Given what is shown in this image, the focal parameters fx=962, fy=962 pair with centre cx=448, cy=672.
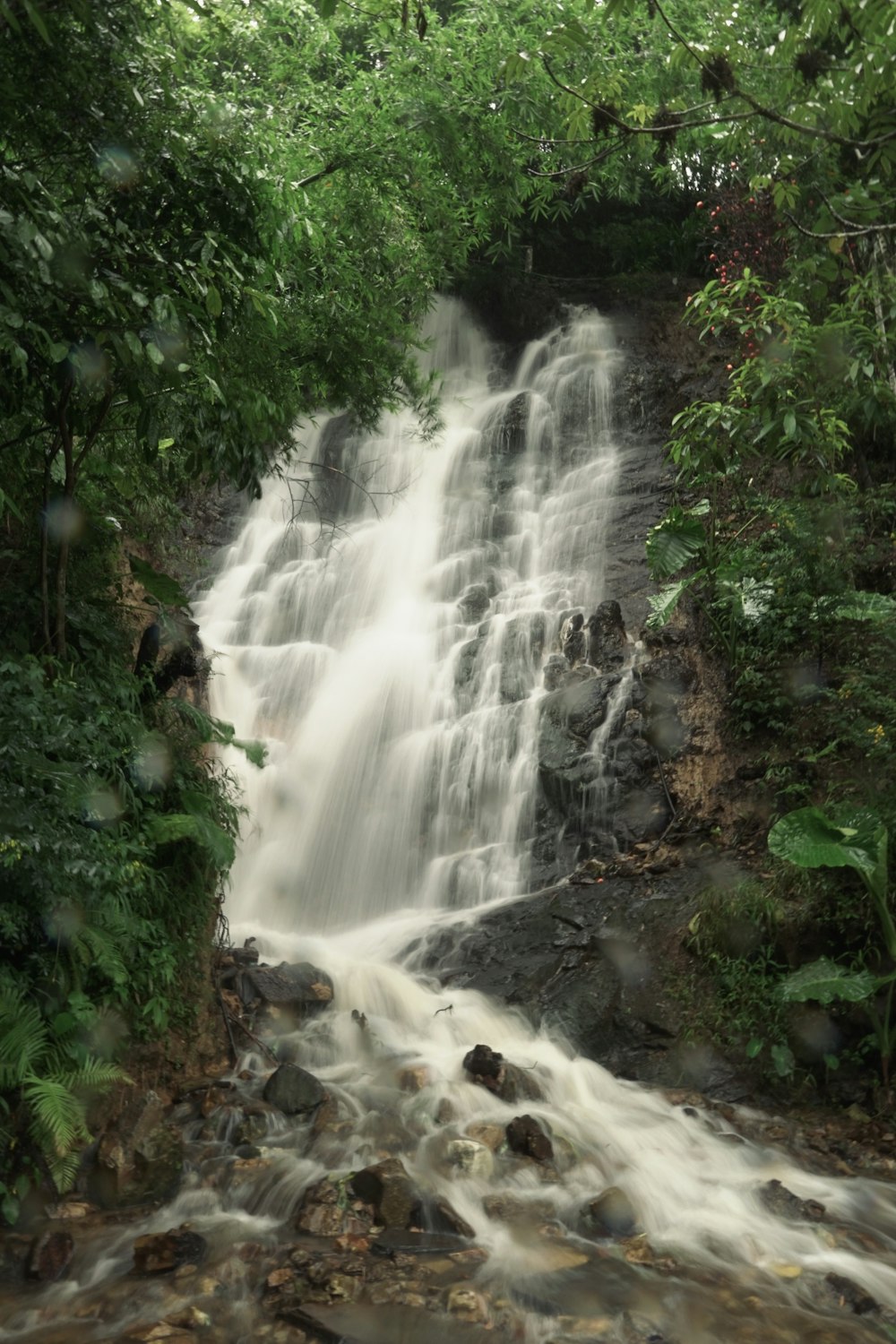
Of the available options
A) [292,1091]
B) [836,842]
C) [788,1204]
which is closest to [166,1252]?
[292,1091]

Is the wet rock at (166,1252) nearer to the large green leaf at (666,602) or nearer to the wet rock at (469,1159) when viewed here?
the wet rock at (469,1159)

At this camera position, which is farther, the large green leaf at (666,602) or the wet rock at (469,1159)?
the large green leaf at (666,602)

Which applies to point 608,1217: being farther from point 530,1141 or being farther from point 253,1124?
point 253,1124

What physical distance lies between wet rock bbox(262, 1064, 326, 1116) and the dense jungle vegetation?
0.66 metres

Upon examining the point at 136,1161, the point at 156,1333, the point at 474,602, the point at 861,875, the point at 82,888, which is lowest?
the point at 156,1333

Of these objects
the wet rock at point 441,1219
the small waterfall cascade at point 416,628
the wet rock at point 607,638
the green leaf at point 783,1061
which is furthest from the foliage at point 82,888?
the wet rock at point 607,638

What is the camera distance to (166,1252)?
13.1 ft

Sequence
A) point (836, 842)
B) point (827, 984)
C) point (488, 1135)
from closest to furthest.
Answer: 1. point (488, 1135)
2. point (827, 984)
3. point (836, 842)

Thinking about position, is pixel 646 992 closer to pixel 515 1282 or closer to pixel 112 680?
pixel 515 1282

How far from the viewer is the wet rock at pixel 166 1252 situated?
3.94 metres

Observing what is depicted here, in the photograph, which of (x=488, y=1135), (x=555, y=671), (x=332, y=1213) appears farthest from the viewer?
(x=555, y=671)

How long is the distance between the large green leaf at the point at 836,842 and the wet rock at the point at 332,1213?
2999mm

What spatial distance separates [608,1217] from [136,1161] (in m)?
2.25

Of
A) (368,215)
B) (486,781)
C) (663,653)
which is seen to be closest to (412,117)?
(368,215)
